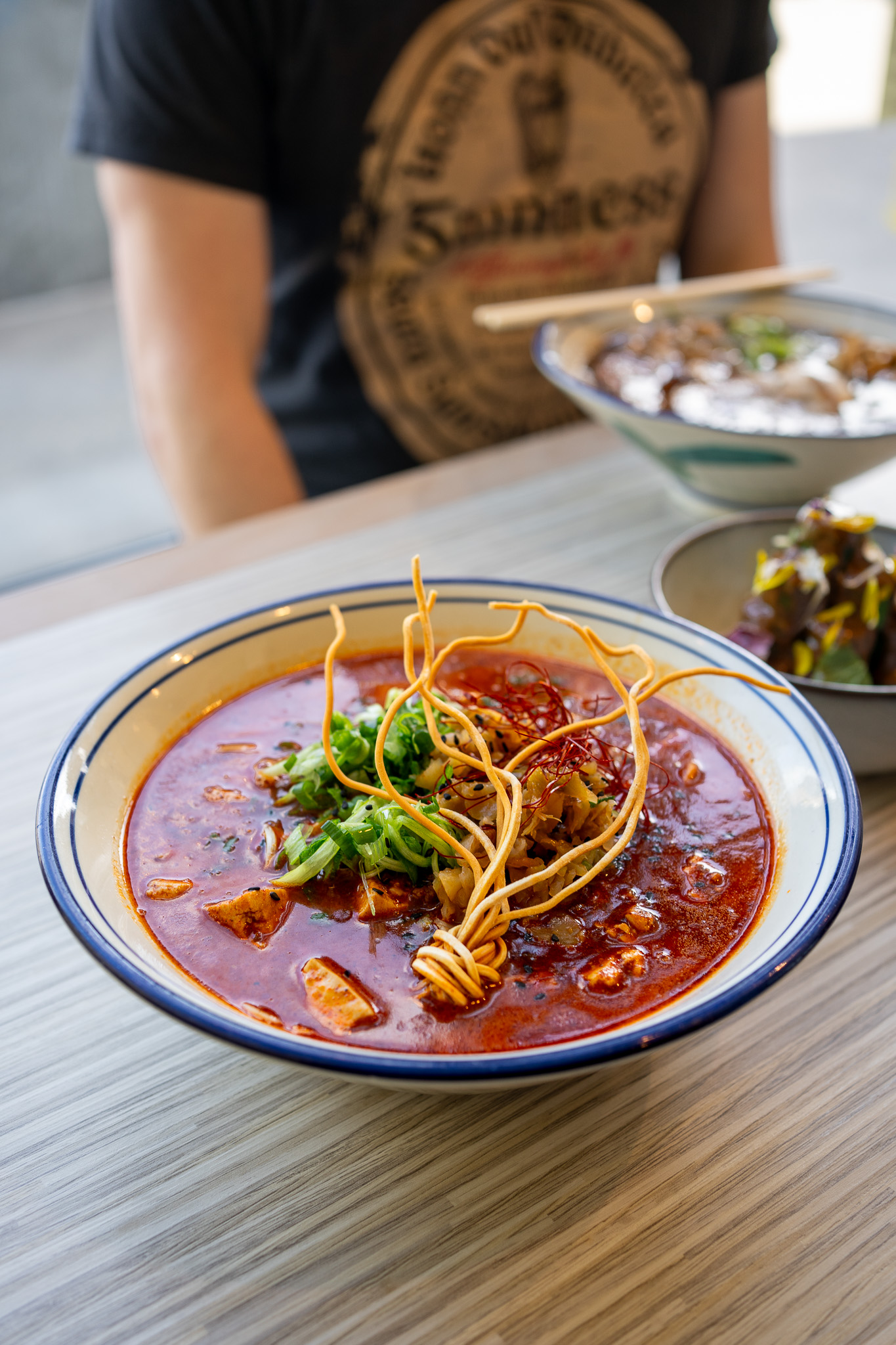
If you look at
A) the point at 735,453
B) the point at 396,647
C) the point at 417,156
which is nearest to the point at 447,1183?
the point at 396,647

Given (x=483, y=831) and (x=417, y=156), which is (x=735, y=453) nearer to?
(x=483, y=831)

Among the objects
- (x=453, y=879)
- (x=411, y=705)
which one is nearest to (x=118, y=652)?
(x=411, y=705)

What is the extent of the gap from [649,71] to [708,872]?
2109 millimetres

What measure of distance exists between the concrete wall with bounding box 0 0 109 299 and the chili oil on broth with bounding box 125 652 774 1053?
539cm

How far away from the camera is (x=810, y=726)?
37.8 inches

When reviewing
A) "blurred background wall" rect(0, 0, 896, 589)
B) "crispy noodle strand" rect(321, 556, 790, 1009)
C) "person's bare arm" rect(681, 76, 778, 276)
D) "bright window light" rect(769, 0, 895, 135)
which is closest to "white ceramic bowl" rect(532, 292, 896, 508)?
"crispy noodle strand" rect(321, 556, 790, 1009)

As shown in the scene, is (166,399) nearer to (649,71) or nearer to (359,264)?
(359,264)

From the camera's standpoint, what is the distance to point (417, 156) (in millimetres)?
2186

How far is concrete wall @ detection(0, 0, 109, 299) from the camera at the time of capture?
5160 mm

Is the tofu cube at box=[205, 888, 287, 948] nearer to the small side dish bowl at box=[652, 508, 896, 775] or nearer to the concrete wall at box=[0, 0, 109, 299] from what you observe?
the small side dish bowl at box=[652, 508, 896, 775]

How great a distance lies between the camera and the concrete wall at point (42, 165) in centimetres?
516

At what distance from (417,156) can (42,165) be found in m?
4.18

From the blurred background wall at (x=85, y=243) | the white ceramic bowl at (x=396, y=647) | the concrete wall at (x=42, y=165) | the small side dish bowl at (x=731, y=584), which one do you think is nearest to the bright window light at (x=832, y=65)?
the blurred background wall at (x=85, y=243)

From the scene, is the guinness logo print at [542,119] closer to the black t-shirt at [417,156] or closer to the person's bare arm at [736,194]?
the black t-shirt at [417,156]
